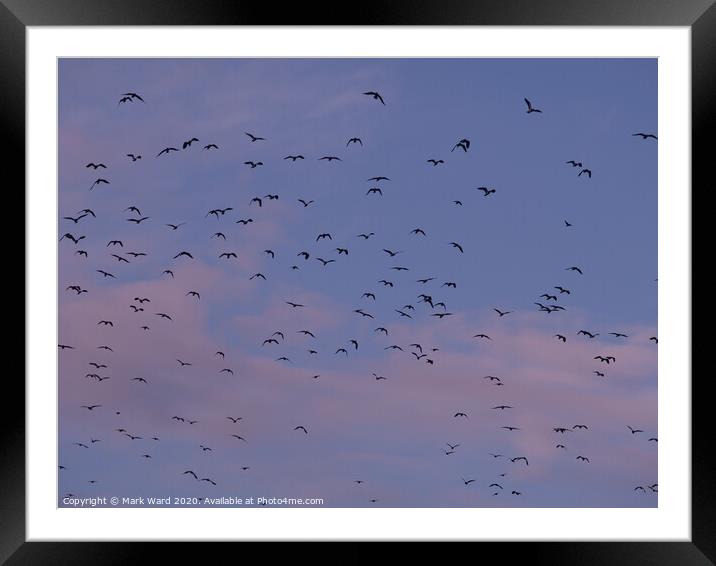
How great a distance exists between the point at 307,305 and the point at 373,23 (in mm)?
1880

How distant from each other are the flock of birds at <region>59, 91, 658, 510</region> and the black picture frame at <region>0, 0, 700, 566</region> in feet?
1.37

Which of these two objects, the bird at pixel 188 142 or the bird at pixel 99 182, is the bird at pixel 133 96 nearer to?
the bird at pixel 188 142

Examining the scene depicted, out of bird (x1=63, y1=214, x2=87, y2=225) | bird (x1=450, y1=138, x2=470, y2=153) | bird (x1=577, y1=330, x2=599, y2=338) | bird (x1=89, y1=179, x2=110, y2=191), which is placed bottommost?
bird (x1=577, y1=330, x2=599, y2=338)

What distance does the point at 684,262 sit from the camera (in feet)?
7.25

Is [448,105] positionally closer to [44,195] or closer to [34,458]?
[44,195]

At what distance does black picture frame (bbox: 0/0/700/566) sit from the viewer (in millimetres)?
2072

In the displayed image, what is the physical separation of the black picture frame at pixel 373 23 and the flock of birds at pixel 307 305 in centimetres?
42

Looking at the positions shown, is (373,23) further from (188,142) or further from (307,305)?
(307,305)

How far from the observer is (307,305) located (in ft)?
11.9

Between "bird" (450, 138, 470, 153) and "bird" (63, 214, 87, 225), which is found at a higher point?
"bird" (450, 138, 470, 153)

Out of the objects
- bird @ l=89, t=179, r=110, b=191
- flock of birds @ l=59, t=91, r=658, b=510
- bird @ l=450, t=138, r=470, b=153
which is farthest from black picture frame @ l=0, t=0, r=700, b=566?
bird @ l=450, t=138, r=470, b=153

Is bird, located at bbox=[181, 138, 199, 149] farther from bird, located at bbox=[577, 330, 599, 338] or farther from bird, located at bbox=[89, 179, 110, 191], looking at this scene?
bird, located at bbox=[577, 330, 599, 338]

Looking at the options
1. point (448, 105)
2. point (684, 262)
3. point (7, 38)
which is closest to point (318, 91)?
point (448, 105)

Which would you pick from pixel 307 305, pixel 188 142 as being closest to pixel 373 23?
pixel 188 142
